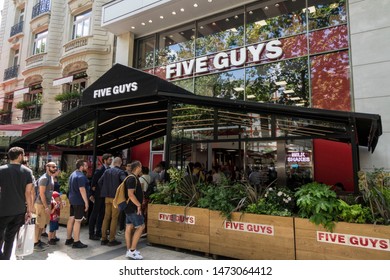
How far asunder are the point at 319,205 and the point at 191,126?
11.7ft

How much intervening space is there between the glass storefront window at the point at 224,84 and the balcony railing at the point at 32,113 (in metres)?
10.4

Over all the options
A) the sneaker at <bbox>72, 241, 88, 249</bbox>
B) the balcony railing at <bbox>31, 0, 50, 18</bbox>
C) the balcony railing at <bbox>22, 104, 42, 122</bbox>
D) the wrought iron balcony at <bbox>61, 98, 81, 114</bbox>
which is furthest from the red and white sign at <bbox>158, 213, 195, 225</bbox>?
the balcony railing at <bbox>31, 0, 50, 18</bbox>

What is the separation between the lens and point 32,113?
1716cm

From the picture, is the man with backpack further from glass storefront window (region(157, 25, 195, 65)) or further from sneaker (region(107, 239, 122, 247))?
glass storefront window (region(157, 25, 195, 65))

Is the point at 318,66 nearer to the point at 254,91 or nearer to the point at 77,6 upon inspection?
the point at 254,91

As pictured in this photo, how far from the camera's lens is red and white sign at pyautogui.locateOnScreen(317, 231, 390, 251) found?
3.96m

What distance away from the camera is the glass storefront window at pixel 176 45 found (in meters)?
12.5

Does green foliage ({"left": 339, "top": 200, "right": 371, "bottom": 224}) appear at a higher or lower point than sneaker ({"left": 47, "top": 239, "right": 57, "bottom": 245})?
higher

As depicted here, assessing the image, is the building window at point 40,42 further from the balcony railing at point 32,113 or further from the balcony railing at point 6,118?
the balcony railing at point 6,118

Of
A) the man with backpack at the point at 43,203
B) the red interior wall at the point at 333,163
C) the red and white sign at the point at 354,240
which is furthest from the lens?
the red interior wall at the point at 333,163

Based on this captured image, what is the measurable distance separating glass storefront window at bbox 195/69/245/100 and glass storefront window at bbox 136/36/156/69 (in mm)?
3134

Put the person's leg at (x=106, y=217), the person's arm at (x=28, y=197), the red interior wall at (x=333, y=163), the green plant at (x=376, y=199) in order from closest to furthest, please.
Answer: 1. the green plant at (x=376, y=199)
2. the person's arm at (x=28, y=197)
3. the person's leg at (x=106, y=217)
4. the red interior wall at (x=333, y=163)

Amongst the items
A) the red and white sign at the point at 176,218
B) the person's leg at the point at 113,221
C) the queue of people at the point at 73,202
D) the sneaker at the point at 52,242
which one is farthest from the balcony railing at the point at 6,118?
the red and white sign at the point at 176,218

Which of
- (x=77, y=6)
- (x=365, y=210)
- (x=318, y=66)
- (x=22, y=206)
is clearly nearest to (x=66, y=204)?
(x=22, y=206)
